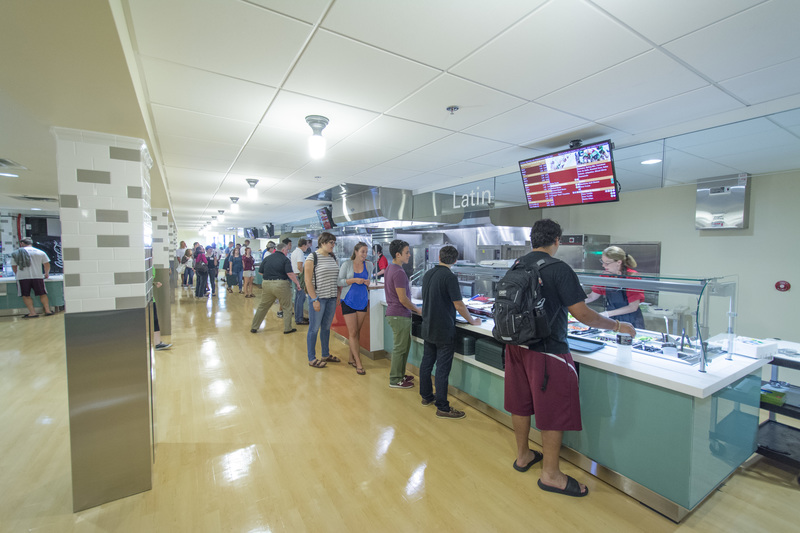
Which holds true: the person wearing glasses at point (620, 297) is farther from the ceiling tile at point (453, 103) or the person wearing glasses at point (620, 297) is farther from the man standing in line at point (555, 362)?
the ceiling tile at point (453, 103)

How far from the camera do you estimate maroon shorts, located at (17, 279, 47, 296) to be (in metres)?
7.52

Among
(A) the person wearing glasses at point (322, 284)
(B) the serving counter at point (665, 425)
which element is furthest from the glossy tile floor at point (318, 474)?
(A) the person wearing glasses at point (322, 284)

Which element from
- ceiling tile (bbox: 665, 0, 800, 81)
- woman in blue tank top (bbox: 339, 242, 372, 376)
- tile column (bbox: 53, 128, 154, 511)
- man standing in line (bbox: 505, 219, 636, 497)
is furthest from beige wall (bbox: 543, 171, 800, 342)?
tile column (bbox: 53, 128, 154, 511)

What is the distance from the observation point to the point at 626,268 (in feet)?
11.1

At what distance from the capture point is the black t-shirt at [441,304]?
10.5 ft

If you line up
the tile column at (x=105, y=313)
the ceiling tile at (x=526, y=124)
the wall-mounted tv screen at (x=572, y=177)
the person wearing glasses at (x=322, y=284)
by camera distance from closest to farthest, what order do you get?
1. the tile column at (x=105, y=313)
2. the ceiling tile at (x=526, y=124)
3. the wall-mounted tv screen at (x=572, y=177)
4. the person wearing glasses at (x=322, y=284)

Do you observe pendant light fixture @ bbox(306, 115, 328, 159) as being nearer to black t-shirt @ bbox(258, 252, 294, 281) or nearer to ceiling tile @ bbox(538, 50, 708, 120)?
ceiling tile @ bbox(538, 50, 708, 120)

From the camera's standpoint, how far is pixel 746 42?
1898 millimetres

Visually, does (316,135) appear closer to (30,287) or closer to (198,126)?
(198,126)

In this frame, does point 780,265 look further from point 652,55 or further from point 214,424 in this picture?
point 214,424

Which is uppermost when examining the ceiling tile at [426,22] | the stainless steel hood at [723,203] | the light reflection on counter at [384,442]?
the ceiling tile at [426,22]

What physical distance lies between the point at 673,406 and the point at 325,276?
3466 mm

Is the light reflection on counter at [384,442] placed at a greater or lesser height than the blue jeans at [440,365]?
lesser

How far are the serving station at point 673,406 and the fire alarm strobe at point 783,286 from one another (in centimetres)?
270
